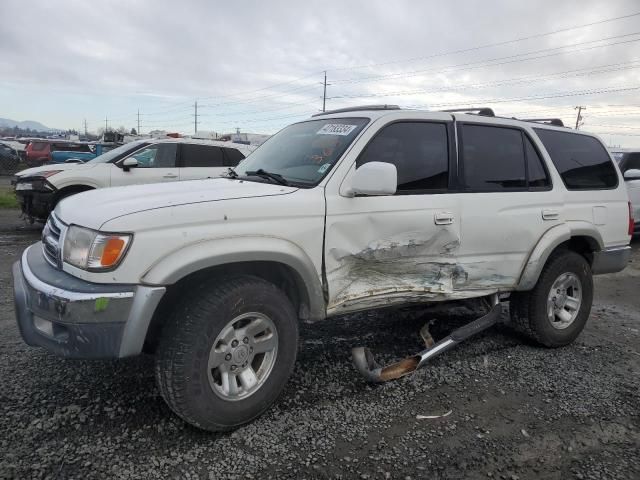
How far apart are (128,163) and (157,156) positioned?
25.4 inches

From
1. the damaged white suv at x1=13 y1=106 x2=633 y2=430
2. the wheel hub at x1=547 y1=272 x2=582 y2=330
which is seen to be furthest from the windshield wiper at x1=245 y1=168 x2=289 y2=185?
the wheel hub at x1=547 y1=272 x2=582 y2=330

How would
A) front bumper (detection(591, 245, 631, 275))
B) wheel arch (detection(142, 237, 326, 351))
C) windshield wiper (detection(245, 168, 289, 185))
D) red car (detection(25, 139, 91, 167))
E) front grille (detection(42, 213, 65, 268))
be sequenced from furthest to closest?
red car (detection(25, 139, 91, 167)) → front bumper (detection(591, 245, 631, 275)) → windshield wiper (detection(245, 168, 289, 185)) → front grille (detection(42, 213, 65, 268)) → wheel arch (detection(142, 237, 326, 351))

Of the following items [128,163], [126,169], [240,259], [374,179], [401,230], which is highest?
[374,179]

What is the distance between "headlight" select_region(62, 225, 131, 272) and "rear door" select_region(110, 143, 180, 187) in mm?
6813

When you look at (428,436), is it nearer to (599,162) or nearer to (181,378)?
(181,378)

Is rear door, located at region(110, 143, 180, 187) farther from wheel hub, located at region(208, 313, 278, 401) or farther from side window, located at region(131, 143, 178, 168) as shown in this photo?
wheel hub, located at region(208, 313, 278, 401)

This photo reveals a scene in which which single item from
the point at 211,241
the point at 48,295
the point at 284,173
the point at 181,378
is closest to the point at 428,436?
the point at 181,378

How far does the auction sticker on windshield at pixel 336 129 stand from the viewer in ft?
11.3

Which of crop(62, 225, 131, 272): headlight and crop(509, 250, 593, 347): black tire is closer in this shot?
crop(62, 225, 131, 272): headlight

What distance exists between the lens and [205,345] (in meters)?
2.60

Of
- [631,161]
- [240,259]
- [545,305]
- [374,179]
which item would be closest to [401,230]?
[374,179]

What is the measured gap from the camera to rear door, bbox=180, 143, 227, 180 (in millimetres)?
9570

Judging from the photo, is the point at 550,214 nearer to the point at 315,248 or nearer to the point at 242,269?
the point at 315,248

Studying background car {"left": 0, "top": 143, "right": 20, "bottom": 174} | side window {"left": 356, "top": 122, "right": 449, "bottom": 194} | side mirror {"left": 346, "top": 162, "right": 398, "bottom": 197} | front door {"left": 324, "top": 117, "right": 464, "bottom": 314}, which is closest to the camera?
side mirror {"left": 346, "top": 162, "right": 398, "bottom": 197}
